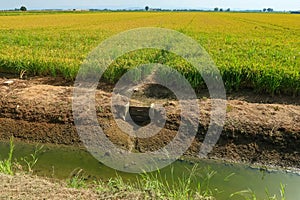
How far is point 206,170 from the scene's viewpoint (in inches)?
173

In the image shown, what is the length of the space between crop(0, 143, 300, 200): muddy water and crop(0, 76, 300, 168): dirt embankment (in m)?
0.21

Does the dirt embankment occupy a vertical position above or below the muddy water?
above

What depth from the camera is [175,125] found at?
16.6ft

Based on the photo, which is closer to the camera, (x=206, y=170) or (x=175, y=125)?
(x=206, y=170)

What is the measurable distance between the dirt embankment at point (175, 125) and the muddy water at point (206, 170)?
21 cm

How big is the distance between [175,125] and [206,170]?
91cm

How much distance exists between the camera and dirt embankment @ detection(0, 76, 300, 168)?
15.5 ft

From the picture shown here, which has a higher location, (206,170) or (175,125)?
(175,125)

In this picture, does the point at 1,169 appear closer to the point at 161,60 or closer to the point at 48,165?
the point at 48,165

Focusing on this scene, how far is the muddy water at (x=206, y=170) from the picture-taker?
404 cm

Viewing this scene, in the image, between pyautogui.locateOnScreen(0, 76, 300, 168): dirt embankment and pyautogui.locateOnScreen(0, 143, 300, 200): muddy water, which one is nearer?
pyautogui.locateOnScreen(0, 143, 300, 200): muddy water

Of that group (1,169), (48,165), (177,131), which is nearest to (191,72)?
(177,131)

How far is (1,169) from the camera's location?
369 centimetres

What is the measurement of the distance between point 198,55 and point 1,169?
541 cm
